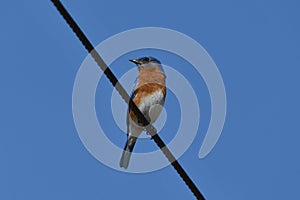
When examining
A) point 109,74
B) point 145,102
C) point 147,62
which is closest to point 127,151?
point 145,102

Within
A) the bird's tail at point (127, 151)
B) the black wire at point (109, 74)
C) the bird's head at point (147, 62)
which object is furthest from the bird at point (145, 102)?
the black wire at point (109, 74)

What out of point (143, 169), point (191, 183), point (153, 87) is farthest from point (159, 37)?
point (191, 183)

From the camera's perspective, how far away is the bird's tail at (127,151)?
30.0 ft

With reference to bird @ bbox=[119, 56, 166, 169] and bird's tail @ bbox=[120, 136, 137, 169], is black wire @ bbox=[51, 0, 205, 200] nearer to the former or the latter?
bird's tail @ bbox=[120, 136, 137, 169]

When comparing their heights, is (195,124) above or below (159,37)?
below

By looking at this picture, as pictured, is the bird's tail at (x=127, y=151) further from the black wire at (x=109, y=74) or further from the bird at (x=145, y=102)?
the black wire at (x=109, y=74)

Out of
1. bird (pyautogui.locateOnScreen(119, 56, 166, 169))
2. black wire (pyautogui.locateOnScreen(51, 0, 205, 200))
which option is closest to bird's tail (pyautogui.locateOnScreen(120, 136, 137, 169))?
bird (pyautogui.locateOnScreen(119, 56, 166, 169))

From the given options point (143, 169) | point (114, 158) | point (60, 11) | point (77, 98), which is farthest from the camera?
point (114, 158)

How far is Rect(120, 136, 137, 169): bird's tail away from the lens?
915 centimetres

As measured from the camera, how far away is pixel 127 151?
9.48 meters

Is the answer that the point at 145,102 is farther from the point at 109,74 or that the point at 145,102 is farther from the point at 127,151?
Answer: the point at 109,74

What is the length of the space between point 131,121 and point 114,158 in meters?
0.70

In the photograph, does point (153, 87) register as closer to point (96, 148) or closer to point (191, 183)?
point (96, 148)

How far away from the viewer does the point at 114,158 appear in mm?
9125
